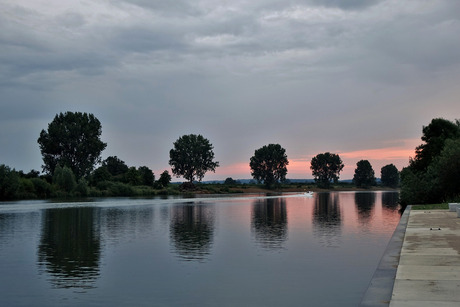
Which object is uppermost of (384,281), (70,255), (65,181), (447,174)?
(65,181)

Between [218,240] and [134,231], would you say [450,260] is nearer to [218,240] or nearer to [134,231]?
[218,240]

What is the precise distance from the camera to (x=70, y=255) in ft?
60.4

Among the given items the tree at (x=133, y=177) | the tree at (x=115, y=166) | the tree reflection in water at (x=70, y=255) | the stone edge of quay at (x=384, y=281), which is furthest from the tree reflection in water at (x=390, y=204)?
the tree at (x=115, y=166)

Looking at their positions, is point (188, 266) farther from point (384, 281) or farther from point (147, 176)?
point (147, 176)

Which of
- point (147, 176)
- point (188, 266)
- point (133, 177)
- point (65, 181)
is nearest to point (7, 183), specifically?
point (65, 181)

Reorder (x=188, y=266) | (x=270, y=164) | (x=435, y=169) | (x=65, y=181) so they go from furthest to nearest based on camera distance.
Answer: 1. (x=270, y=164)
2. (x=65, y=181)
3. (x=435, y=169)
4. (x=188, y=266)

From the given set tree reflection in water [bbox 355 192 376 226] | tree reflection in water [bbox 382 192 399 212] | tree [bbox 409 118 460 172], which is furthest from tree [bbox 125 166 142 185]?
tree [bbox 409 118 460 172]

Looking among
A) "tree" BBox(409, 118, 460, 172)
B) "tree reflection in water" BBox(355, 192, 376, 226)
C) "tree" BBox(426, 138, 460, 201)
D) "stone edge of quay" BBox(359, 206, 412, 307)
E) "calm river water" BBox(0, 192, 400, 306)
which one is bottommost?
"calm river water" BBox(0, 192, 400, 306)

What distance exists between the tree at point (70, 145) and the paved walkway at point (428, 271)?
100039mm

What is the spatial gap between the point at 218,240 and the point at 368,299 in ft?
48.0

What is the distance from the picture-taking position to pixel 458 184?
45719 millimetres

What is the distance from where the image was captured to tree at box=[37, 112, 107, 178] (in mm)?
110500

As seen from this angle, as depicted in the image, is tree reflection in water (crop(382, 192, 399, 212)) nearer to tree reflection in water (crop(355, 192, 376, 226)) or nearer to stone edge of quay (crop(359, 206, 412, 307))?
tree reflection in water (crop(355, 192, 376, 226))

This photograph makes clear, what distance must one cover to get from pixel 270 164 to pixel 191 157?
40.4 metres
